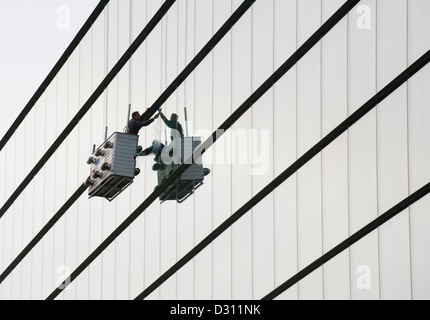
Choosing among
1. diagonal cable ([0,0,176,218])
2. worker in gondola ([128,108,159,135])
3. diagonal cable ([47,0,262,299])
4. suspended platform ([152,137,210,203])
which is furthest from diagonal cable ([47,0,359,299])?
diagonal cable ([0,0,176,218])

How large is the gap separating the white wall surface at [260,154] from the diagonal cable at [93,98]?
0.72ft

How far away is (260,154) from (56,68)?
11721mm

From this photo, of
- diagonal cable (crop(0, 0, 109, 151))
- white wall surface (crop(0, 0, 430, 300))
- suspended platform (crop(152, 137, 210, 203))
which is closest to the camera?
white wall surface (crop(0, 0, 430, 300))

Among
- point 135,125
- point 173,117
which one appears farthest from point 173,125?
point 135,125

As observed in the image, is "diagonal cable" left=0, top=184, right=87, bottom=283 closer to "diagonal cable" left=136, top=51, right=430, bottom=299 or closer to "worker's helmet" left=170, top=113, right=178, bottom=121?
"worker's helmet" left=170, top=113, right=178, bottom=121

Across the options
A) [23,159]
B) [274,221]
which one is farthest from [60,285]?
[274,221]

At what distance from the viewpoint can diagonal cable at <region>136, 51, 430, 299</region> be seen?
87.8ft

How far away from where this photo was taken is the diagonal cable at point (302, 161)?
87.8ft

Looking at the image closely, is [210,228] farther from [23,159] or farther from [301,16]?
[23,159]

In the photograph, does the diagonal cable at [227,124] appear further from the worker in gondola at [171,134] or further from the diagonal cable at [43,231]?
the diagonal cable at [43,231]

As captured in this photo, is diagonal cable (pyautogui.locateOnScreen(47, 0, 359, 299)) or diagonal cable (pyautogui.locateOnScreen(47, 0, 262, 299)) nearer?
diagonal cable (pyautogui.locateOnScreen(47, 0, 359, 299))

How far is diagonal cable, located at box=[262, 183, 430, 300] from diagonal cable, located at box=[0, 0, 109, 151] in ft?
37.8

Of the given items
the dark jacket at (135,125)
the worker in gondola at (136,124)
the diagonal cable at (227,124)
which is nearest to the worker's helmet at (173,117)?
the diagonal cable at (227,124)
